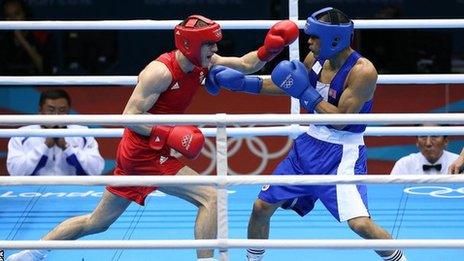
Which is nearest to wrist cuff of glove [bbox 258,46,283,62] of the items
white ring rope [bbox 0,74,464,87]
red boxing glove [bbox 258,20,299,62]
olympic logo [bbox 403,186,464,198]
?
red boxing glove [bbox 258,20,299,62]

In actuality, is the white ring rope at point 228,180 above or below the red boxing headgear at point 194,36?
below

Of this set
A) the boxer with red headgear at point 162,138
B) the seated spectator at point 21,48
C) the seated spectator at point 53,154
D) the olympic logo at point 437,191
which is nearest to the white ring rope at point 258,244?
the boxer with red headgear at point 162,138

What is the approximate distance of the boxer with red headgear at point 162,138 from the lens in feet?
17.5

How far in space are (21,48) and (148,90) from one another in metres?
3.90

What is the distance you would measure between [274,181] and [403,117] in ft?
1.80

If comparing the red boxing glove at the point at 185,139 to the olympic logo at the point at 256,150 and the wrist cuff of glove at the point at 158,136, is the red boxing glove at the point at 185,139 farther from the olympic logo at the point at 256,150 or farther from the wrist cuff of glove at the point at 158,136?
the olympic logo at the point at 256,150

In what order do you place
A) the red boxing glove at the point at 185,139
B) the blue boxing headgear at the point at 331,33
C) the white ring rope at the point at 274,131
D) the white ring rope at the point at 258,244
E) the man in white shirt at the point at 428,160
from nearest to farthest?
the white ring rope at the point at 258,244, the red boxing glove at the point at 185,139, the blue boxing headgear at the point at 331,33, the white ring rope at the point at 274,131, the man in white shirt at the point at 428,160

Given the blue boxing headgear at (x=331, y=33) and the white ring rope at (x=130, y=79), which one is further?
the white ring rope at (x=130, y=79)

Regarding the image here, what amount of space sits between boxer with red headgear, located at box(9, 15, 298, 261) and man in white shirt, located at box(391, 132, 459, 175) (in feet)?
6.72

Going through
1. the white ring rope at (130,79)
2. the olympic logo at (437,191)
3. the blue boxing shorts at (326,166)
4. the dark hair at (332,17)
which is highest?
the dark hair at (332,17)

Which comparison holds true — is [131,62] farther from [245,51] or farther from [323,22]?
[323,22]

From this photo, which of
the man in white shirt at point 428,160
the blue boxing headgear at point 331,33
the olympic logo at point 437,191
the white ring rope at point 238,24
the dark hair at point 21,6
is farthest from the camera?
the dark hair at point 21,6

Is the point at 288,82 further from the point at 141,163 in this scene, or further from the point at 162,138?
the point at 141,163

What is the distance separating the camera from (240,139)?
820cm
